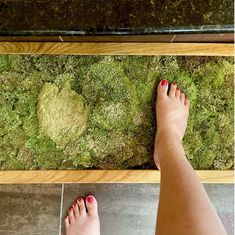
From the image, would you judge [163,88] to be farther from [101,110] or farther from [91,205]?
[91,205]

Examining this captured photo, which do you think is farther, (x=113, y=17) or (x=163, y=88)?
(x=163, y=88)

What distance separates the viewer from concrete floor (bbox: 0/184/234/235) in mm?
1186

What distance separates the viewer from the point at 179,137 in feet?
3.73

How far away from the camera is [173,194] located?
93 cm

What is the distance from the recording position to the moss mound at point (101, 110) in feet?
3.83

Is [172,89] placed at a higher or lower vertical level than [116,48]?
lower

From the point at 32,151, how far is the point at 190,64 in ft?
1.95

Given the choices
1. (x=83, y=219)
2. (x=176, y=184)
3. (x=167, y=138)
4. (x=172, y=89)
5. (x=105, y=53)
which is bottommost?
(x=83, y=219)

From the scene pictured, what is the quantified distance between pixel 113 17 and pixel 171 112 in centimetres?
41

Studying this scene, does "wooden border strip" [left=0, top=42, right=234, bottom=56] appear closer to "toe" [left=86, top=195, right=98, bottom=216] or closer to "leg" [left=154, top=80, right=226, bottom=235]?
"leg" [left=154, top=80, right=226, bottom=235]

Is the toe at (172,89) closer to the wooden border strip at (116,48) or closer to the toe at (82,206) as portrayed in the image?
the wooden border strip at (116,48)

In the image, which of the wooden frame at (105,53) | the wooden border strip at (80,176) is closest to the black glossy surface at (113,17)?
the wooden frame at (105,53)

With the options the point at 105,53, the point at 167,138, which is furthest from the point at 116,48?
the point at 167,138

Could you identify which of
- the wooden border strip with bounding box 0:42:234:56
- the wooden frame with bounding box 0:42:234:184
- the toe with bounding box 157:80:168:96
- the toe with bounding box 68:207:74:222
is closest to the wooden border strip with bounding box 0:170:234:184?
the wooden frame with bounding box 0:42:234:184
